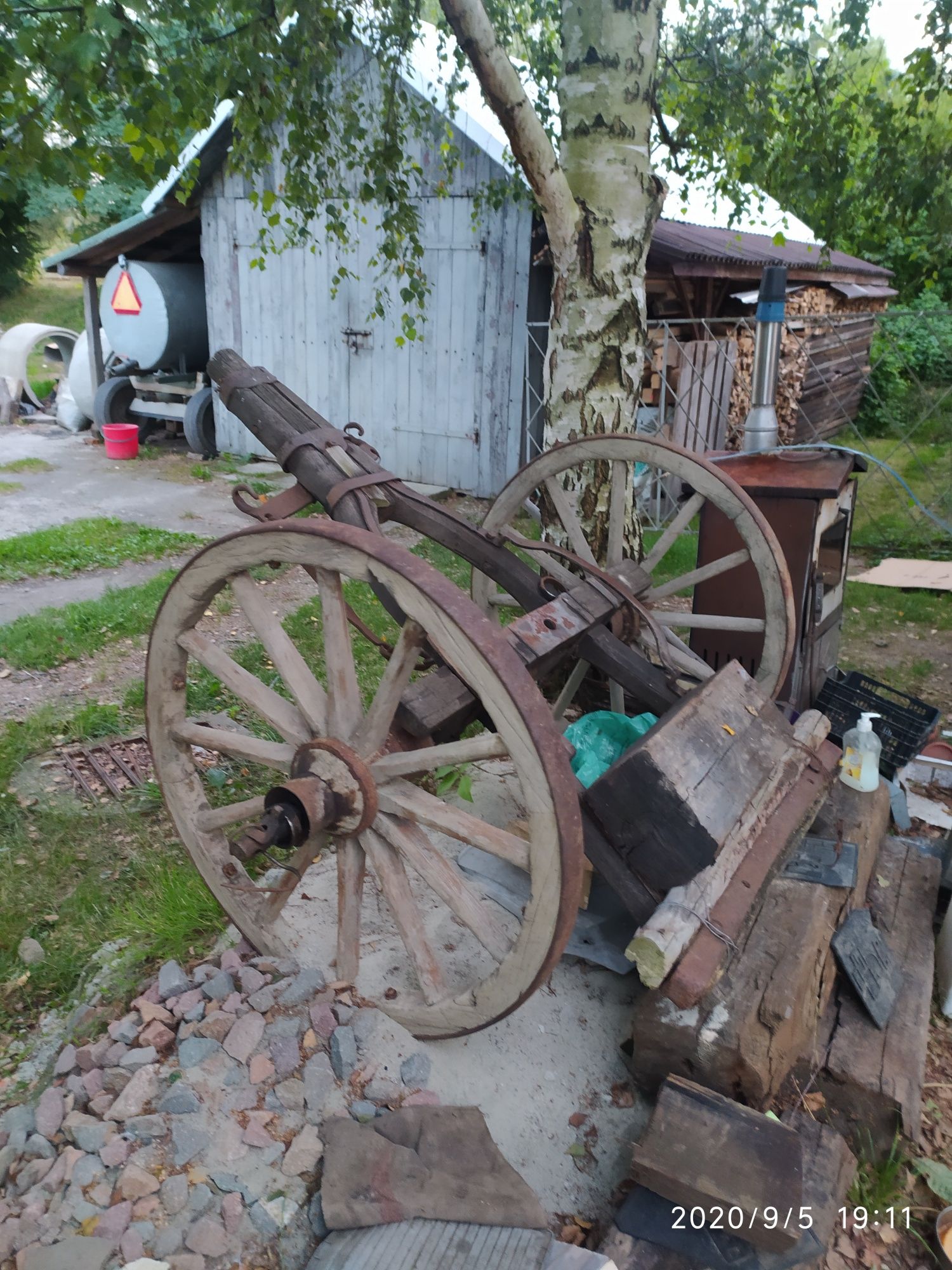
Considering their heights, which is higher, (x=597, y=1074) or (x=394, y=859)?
(x=394, y=859)

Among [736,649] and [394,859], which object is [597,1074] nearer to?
[394,859]

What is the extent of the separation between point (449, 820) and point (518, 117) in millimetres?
2906

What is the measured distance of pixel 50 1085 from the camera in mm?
2188

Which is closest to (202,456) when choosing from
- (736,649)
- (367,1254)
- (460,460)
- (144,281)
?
(144,281)

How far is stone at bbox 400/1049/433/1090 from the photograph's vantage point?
2156mm


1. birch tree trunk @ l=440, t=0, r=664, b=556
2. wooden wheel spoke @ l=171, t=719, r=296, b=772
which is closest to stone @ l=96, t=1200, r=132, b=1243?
wooden wheel spoke @ l=171, t=719, r=296, b=772

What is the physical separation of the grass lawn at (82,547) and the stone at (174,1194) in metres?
5.33

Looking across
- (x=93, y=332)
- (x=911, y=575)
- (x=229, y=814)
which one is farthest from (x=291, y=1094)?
(x=93, y=332)

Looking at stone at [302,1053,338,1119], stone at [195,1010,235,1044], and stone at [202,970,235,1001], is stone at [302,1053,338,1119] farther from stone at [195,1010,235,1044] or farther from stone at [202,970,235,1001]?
stone at [202,970,235,1001]

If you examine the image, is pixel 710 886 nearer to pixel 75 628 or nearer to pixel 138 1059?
pixel 138 1059

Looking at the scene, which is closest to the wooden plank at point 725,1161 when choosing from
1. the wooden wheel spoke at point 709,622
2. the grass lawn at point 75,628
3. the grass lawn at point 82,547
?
the wooden wheel spoke at point 709,622

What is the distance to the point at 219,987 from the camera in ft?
7.63

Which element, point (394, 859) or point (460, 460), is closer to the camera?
point (394, 859)

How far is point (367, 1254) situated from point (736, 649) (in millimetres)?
2846
